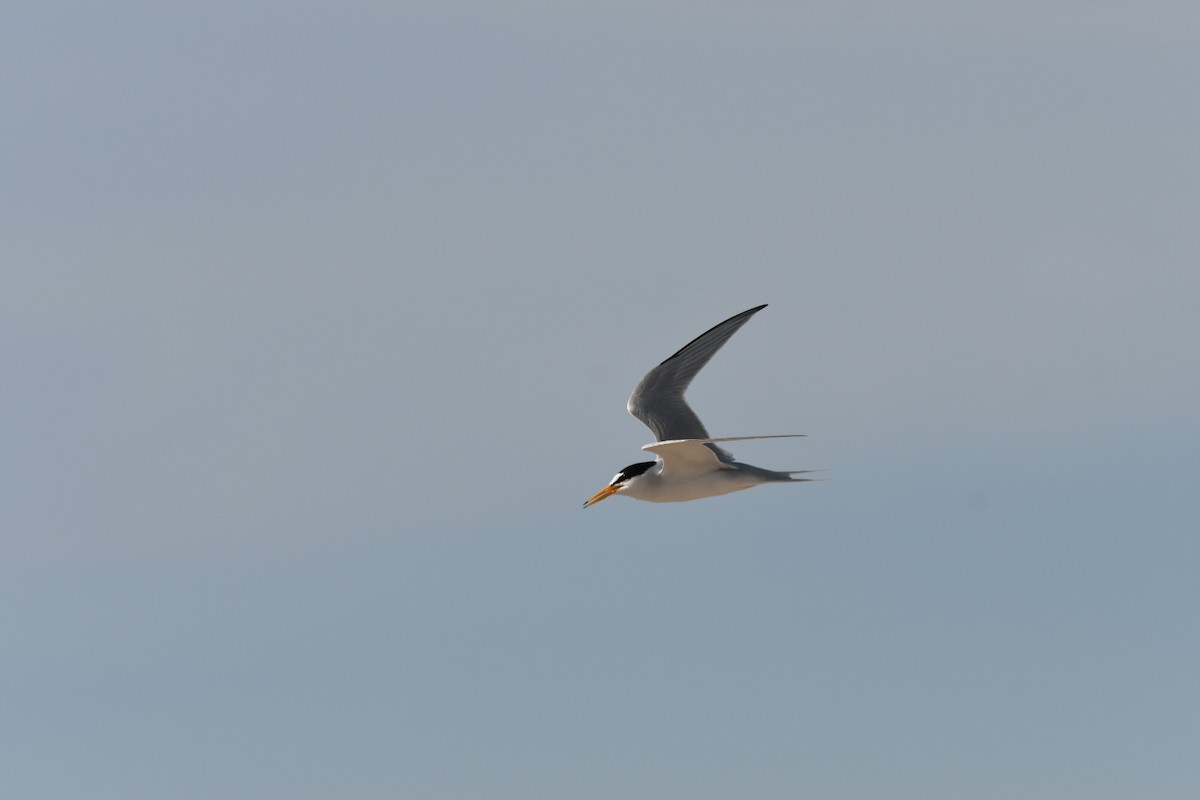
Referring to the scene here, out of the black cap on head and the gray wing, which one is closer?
the black cap on head

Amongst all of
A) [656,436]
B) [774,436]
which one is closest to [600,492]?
[656,436]

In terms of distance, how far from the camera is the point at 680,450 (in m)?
31.5

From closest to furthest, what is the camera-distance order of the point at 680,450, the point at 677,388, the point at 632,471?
the point at 680,450
the point at 632,471
the point at 677,388

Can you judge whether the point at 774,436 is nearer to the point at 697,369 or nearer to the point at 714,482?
the point at 714,482

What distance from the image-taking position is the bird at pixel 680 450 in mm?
31875

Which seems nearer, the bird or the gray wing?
the bird

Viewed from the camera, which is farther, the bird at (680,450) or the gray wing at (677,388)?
the gray wing at (677,388)

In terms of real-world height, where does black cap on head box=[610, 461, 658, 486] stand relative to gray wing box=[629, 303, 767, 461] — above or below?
below

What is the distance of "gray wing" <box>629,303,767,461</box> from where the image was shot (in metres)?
34.8

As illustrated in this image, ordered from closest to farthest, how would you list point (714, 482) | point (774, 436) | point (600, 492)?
point (774, 436) < point (714, 482) < point (600, 492)

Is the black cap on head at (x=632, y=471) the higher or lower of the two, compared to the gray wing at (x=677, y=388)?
lower

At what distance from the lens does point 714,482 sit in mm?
32281

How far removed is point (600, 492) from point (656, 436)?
188 centimetres

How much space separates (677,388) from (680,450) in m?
4.23
